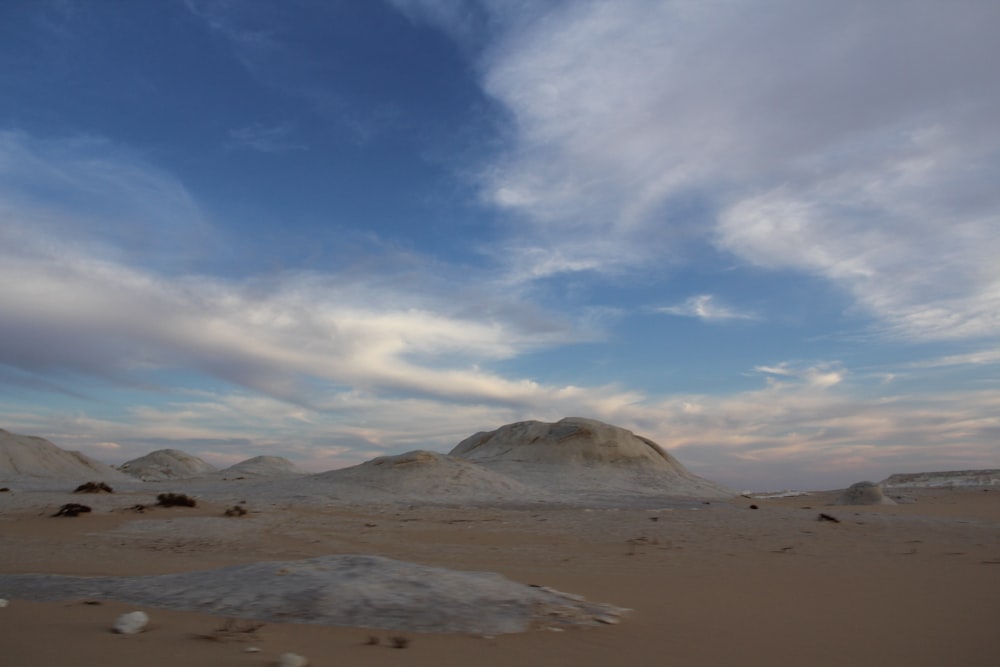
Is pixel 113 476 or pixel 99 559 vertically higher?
pixel 113 476

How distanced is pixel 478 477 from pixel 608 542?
14142 mm

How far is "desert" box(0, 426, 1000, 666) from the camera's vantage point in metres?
4.13

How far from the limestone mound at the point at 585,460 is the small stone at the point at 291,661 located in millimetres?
22852

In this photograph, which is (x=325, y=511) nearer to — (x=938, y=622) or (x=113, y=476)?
(x=938, y=622)

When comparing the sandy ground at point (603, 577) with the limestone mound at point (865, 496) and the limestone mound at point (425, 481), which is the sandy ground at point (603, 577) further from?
the limestone mound at point (425, 481)

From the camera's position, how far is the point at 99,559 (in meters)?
9.18

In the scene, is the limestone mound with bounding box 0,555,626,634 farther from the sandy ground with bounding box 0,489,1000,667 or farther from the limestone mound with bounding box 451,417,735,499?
the limestone mound with bounding box 451,417,735,499

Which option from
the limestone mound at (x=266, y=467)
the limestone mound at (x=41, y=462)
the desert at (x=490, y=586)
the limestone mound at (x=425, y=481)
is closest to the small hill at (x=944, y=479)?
the desert at (x=490, y=586)

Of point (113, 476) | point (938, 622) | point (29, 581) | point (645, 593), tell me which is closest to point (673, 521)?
point (645, 593)

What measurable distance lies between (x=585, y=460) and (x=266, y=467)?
3184 centimetres

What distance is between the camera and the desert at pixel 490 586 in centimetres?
413

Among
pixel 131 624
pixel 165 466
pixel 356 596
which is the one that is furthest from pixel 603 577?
pixel 165 466

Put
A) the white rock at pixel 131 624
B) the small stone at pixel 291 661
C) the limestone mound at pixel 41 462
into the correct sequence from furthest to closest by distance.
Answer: the limestone mound at pixel 41 462 < the white rock at pixel 131 624 < the small stone at pixel 291 661

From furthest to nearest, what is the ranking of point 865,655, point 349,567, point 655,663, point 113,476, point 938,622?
point 113,476 < point 349,567 < point 938,622 < point 865,655 < point 655,663
